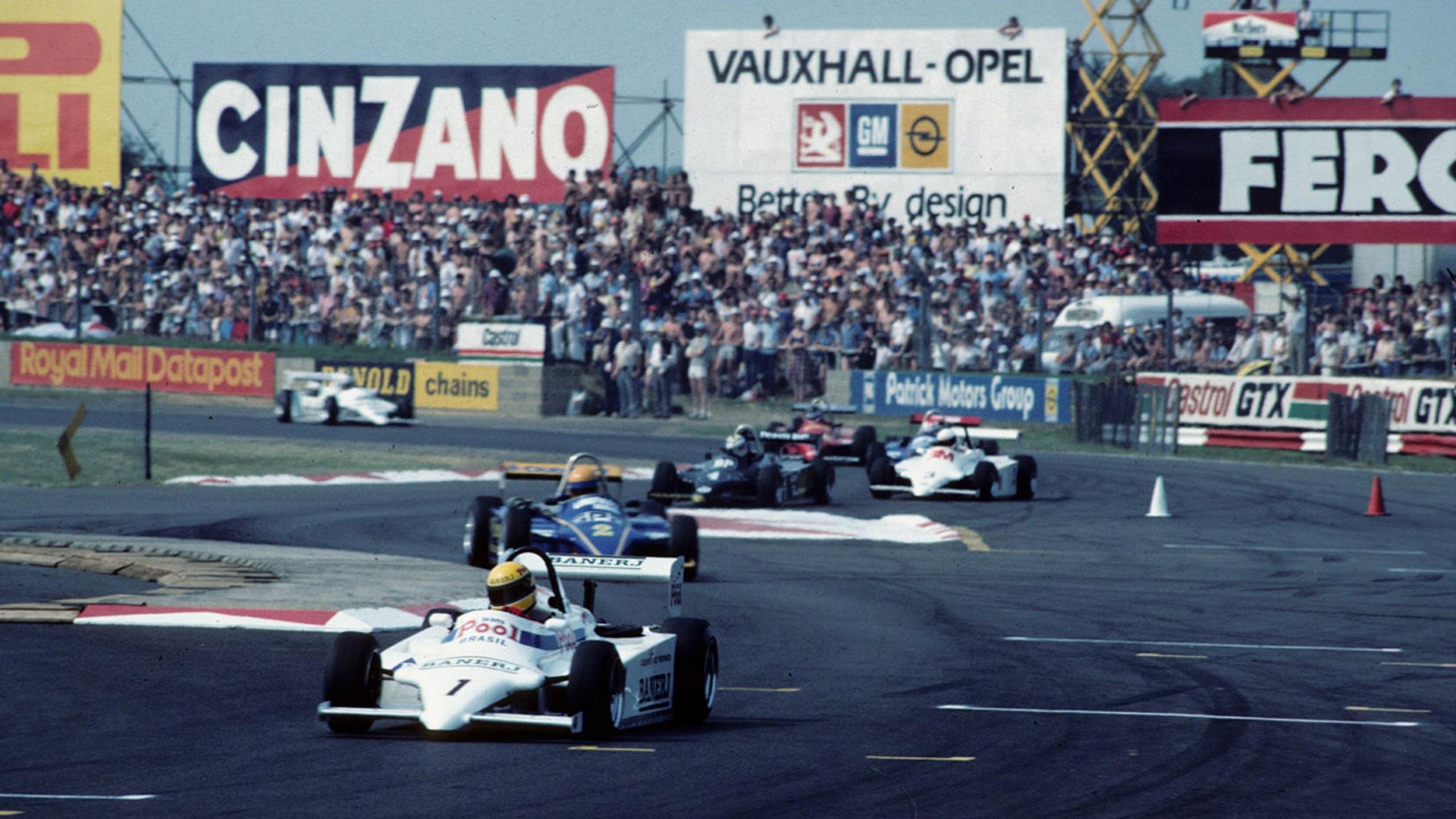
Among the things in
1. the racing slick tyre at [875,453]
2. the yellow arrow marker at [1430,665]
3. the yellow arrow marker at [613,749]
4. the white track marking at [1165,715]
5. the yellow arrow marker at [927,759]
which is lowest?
the yellow arrow marker at [1430,665]

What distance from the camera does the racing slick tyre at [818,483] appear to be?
23.6m

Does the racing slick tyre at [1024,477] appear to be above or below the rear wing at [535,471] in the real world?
below

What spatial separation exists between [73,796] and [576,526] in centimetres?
903

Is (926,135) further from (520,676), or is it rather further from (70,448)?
(520,676)

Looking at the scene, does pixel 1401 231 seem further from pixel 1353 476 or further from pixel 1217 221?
pixel 1353 476

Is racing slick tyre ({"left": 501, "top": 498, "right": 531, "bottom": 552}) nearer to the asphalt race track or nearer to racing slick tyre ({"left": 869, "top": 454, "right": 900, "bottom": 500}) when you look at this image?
the asphalt race track

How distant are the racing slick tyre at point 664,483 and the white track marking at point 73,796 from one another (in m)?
14.9

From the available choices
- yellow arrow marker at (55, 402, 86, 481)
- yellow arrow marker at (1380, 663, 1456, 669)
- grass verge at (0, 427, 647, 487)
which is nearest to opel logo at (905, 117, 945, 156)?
grass verge at (0, 427, 647, 487)

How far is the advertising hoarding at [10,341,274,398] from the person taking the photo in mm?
40344

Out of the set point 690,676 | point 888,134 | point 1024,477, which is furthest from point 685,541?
point 888,134

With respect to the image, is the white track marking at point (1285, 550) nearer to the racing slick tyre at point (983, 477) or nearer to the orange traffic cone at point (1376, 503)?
the orange traffic cone at point (1376, 503)

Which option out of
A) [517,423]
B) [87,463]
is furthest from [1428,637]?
[517,423]

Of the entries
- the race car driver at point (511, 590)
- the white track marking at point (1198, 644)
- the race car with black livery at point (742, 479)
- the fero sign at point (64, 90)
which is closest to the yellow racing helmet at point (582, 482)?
the race car with black livery at point (742, 479)

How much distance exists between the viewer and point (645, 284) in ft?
125
